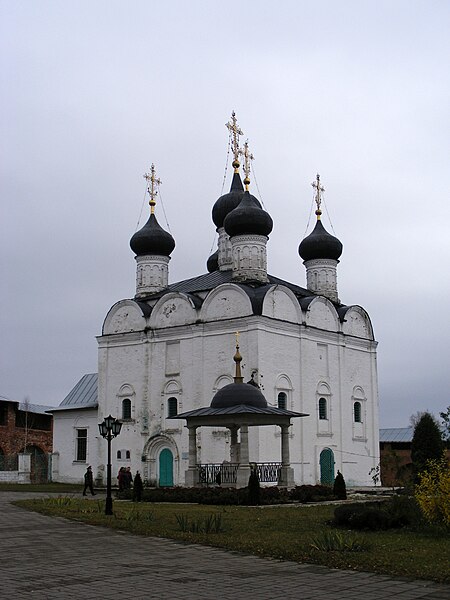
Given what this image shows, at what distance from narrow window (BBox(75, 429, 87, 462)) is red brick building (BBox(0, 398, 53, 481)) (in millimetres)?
2241

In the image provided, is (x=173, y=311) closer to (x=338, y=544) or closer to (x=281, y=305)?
(x=281, y=305)

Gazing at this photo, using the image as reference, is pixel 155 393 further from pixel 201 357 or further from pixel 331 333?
pixel 331 333

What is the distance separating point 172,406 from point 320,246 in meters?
10.8

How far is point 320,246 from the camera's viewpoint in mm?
37094

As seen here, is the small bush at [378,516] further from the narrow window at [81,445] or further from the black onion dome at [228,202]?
the black onion dome at [228,202]

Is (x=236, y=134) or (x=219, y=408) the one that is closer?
(x=219, y=408)

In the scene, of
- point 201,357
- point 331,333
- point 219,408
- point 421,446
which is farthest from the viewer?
point 331,333

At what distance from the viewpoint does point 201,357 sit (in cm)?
3142

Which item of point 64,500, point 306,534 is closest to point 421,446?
point 64,500

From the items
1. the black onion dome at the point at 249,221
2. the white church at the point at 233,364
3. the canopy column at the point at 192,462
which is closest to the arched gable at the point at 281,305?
the white church at the point at 233,364

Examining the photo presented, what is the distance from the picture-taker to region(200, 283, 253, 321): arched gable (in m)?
30.5

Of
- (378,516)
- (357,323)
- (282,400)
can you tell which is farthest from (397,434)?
(378,516)

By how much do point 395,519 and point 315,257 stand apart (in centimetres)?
2471

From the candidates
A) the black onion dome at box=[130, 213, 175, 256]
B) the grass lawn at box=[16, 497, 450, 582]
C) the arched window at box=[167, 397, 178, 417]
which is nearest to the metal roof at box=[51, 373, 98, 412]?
the arched window at box=[167, 397, 178, 417]
